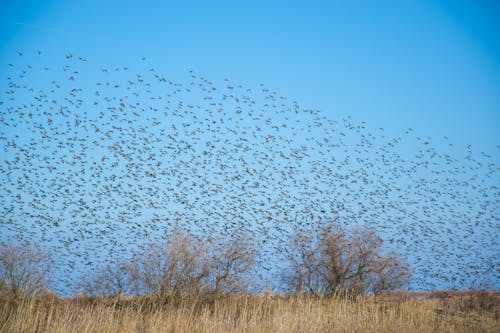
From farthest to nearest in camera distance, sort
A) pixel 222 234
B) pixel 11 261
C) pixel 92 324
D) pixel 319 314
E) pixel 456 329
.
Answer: pixel 222 234, pixel 11 261, pixel 456 329, pixel 319 314, pixel 92 324

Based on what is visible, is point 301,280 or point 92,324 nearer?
point 92,324

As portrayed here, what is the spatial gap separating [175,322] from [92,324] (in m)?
2.21

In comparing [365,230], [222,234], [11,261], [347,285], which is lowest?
[11,261]

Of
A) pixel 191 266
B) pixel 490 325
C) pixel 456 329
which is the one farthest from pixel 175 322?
pixel 191 266

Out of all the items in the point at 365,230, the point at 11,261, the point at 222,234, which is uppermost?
the point at 365,230

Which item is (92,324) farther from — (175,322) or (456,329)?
(456,329)

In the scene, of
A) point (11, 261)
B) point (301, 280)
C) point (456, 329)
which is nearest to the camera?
point (456, 329)

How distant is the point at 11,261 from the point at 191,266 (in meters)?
12.9

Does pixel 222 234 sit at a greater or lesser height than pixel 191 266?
greater

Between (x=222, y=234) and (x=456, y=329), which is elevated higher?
(x=222, y=234)

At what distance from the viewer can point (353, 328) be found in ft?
45.1

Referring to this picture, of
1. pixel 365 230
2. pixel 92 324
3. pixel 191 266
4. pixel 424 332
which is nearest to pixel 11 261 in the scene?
pixel 191 266

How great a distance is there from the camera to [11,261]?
33094 mm

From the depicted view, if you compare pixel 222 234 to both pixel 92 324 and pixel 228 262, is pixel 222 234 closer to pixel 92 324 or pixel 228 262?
pixel 228 262
